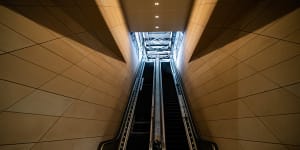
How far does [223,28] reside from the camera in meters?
4.28

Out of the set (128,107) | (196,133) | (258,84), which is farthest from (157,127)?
(258,84)

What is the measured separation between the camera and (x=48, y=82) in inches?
111

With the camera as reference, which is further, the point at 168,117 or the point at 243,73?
the point at 168,117

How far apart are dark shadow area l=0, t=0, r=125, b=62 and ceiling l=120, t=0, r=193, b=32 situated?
1.97 meters

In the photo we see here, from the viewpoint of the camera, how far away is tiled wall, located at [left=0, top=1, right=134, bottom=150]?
217cm

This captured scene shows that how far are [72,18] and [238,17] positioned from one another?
3792 millimetres

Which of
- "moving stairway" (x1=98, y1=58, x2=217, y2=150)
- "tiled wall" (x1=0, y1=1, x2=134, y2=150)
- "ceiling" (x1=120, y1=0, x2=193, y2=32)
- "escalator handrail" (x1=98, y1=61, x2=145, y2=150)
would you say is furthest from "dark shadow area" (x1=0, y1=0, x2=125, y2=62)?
"moving stairway" (x1=98, y1=58, x2=217, y2=150)

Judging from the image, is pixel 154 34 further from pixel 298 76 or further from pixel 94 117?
pixel 298 76

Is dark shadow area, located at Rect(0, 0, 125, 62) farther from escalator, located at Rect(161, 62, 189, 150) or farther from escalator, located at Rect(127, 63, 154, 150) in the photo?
escalator, located at Rect(161, 62, 189, 150)

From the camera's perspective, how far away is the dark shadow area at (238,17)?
8.82 feet

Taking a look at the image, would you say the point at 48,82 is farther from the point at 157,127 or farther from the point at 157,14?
the point at 157,14

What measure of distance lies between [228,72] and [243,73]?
622 mm

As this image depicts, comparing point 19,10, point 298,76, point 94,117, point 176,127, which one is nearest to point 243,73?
point 298,76

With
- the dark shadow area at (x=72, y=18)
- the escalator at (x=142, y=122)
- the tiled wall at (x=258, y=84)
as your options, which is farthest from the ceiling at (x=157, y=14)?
the escalator at (x=142, y=122)
